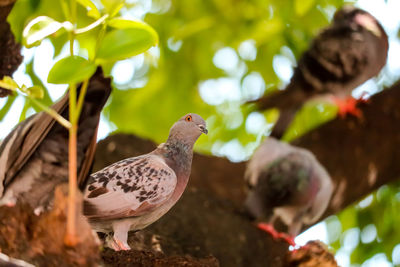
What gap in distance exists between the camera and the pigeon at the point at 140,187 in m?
1.78

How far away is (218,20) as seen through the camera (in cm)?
441

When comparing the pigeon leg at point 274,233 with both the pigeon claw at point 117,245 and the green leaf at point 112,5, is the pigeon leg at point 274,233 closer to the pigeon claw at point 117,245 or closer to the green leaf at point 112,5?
the pigeon claw at point 117,245

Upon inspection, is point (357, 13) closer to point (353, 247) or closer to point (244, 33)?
point (244, 33)

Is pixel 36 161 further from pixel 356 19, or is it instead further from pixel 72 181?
pixel 356 19

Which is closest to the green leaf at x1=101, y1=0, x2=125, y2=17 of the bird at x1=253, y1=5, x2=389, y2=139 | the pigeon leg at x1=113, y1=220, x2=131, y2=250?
the pigeon leg at x1=113, y1=220, x2=131, y2=250

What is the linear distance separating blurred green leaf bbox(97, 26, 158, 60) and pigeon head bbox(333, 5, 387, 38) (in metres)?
4.45

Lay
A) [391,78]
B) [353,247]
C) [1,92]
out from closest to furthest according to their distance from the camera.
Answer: [1,92] < [353,247] < [391,78]

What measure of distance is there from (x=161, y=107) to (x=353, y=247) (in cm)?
180

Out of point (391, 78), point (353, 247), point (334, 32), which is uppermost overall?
point (334, 32)

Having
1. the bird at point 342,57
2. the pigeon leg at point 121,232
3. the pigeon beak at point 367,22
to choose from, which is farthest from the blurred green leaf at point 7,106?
the pigeon beak at point 367,22

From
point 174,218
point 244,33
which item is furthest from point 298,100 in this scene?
point 174,218

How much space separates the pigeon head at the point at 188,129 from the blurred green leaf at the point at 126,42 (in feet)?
1.33

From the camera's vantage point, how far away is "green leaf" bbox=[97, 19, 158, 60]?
1.38 m

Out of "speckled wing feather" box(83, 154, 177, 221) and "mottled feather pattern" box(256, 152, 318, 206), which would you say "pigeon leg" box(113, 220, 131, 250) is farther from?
"mottled feather pattern" box(256, 152, 318, 206)
